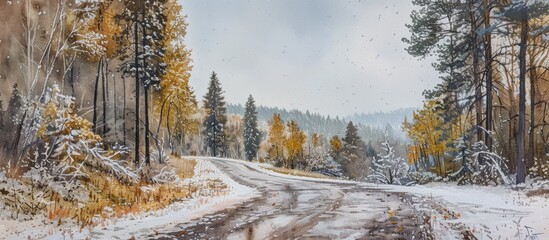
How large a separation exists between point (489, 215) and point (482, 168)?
953 centimetres

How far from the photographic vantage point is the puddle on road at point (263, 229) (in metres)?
8.12

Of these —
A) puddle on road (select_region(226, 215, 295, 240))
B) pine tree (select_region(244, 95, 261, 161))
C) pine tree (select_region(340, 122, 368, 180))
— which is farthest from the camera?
pine tree (select_region(244, 95, 261, 161))

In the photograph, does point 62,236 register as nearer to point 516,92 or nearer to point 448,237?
point 448,237

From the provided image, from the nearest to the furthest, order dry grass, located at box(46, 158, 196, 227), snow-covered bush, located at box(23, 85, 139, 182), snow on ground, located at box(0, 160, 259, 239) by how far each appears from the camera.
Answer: snow on ground, located at box(0, 160, 259, 239), dry grass, located at box(46, 158, 196, 227), snow-covered bush, located at box(23, 85, 139, 182)

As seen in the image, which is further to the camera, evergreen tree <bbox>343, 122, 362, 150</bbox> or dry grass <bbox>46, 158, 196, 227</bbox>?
evergreen tree <bbox>343, 122, 362, 150</bbox>

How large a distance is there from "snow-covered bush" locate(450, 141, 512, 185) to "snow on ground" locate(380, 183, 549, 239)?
2411mm

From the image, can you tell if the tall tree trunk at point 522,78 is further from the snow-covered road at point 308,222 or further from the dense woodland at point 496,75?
the snow-covered road at point 308,222

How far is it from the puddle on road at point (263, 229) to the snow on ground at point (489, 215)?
3094 millimetres

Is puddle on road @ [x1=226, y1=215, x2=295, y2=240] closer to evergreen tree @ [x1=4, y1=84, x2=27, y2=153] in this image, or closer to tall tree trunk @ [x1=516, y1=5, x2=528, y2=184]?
evergreen tree @ [x1=4, y1=84, x2=27, y2=153]

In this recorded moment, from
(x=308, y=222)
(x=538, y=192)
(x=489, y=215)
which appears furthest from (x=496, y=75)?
(x=308, y=222)

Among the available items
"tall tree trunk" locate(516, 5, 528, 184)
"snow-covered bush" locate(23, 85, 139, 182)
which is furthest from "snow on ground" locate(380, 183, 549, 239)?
"snow-covered bush" locate(23, 85, 139, 182)

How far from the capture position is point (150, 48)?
24.2m

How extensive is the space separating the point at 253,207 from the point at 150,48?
14456 mm

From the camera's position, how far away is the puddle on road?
8.12m
